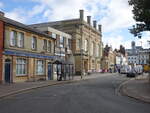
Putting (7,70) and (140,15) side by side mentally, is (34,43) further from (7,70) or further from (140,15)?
(140,15)

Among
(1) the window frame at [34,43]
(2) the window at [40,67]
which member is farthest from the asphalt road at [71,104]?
(2) the window at [40,67]

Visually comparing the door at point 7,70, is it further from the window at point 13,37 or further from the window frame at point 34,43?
the window frame at point 34,43

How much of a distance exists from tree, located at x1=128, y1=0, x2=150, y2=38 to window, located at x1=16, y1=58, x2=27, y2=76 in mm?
13897

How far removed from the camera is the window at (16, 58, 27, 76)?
2855 cm

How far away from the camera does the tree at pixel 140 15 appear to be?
20.2 metres

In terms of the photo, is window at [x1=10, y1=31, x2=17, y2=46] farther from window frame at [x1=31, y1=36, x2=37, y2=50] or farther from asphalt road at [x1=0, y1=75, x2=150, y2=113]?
asphalt road at [x1=0, y1=75, x2=150, y2=113]

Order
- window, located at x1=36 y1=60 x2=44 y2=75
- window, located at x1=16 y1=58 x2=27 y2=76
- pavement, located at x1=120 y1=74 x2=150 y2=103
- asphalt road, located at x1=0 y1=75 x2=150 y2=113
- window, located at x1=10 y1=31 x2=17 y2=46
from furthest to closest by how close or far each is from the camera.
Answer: window, located at x1=36 y1=60 x2=44 y2=75 < window, located at x1=16 y1=58 x2=27 y2=76 < window, located at x1=10 y1=31 x2=17 y2=46 < pavement, located at x1=120 y1=74 x2=150 y2=103 < asphalt road, located at x1=0 y1=75 x2=150 y2=113

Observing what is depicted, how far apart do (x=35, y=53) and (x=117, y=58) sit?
77.1 metres

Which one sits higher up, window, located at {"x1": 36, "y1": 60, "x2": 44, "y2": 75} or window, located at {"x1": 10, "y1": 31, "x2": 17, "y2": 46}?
window, located at {"x1": 10, "y1": 31, "x2": 17, "y2": 46}

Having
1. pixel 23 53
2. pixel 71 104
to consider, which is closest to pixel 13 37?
pixel 23 53

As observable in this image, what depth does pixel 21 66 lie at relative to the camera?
2944cm

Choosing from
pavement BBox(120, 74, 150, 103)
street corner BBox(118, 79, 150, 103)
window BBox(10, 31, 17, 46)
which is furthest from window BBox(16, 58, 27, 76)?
street corner BBox(118, 79, 150, 103)

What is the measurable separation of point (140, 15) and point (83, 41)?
3779 centimetres

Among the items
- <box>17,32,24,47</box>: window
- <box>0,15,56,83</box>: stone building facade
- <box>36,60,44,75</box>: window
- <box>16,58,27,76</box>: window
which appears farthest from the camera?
<box>36,60,44,75</box>: window
